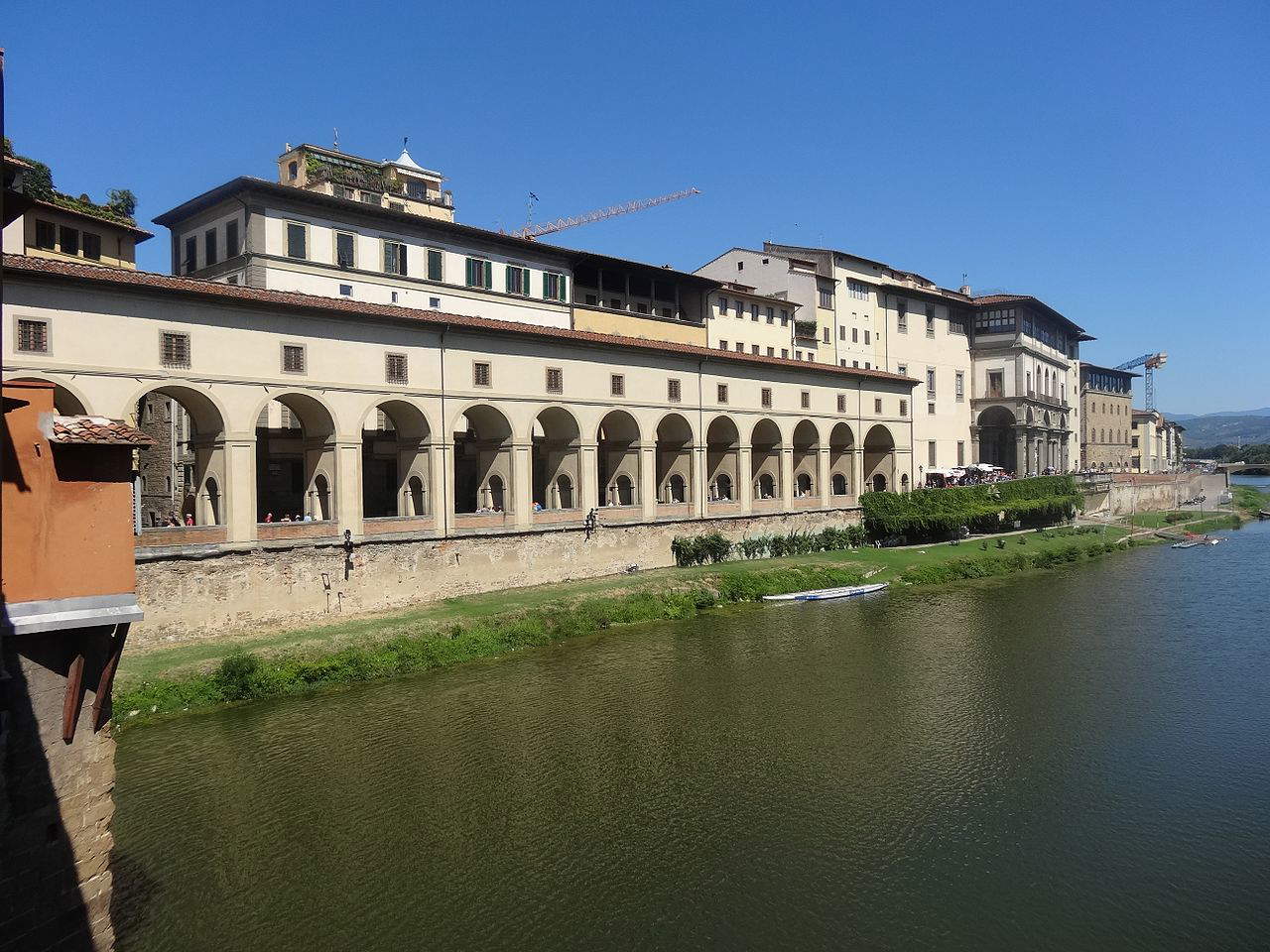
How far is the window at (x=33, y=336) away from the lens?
24.4 meters

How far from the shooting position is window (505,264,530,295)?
4353cm

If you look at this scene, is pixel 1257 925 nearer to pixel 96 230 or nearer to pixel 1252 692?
pixel 1252 692

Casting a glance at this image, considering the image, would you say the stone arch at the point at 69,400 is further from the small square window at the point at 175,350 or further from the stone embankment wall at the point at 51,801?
the stone embankment wall at the point at 51,801

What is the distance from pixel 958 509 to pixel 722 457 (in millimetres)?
17890

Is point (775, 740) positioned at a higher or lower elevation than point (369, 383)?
lower

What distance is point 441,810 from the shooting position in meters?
17.1

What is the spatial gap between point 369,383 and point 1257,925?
2906 cm

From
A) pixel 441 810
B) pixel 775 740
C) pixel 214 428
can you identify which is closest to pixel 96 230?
pixel 214 428

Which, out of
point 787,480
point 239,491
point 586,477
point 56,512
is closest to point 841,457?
point 787,480

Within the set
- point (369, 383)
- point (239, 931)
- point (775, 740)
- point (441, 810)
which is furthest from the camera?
point (369, 383)

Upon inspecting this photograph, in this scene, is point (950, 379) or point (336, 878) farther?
point (950, 379)

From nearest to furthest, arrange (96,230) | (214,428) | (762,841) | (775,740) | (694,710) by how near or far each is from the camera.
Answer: (762,841)
(775,740)
(694,710)
(214,428)
(96,230)

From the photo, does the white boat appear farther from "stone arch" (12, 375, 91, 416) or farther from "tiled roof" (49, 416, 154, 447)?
"tiled roof" (49, 416, 154, 447)

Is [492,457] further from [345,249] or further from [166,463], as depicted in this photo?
[166,463]
